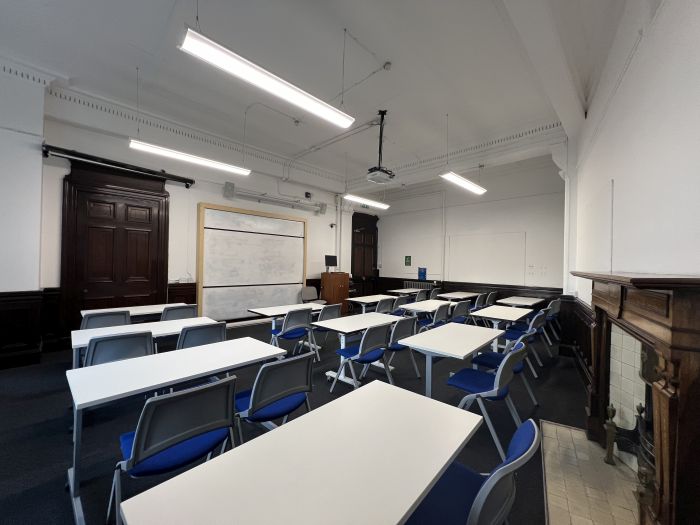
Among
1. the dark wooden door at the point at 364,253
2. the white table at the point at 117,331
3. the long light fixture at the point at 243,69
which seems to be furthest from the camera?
the dark wooden door at the point at 364,253

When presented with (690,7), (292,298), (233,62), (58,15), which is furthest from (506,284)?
(58,15)

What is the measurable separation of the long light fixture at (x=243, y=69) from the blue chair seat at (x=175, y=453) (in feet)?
7.90

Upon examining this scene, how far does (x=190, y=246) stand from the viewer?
5.62 metres

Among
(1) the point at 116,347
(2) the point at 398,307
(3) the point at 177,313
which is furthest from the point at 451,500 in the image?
(2) the point at 398,307

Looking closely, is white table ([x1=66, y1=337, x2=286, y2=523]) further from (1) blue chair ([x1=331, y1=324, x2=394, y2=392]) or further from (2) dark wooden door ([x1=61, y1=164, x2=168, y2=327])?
(2) dark wooden door ([x1=61, y1=164, x2=168, y2=327])

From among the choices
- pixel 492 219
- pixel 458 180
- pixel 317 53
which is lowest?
pixel 492 219

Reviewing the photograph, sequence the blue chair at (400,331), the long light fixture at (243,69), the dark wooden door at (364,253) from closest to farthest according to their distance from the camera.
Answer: the long light fixture at (243,69) → the blue chair at (400,331) → the dark wooden door at (364,253)

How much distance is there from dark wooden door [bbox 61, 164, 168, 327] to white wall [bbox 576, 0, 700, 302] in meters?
6.29

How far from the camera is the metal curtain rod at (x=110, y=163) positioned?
4.01 m

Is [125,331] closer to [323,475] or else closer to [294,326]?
[294,326]

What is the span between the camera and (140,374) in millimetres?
1795

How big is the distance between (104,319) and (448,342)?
3701mm

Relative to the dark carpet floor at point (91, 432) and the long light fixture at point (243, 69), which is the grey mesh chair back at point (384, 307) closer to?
the dark carpet floor at point (91, 432)

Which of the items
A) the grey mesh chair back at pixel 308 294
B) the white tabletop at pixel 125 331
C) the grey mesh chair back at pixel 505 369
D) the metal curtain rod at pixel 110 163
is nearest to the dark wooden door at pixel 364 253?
the grey mesh chair back at pixel 308 294
